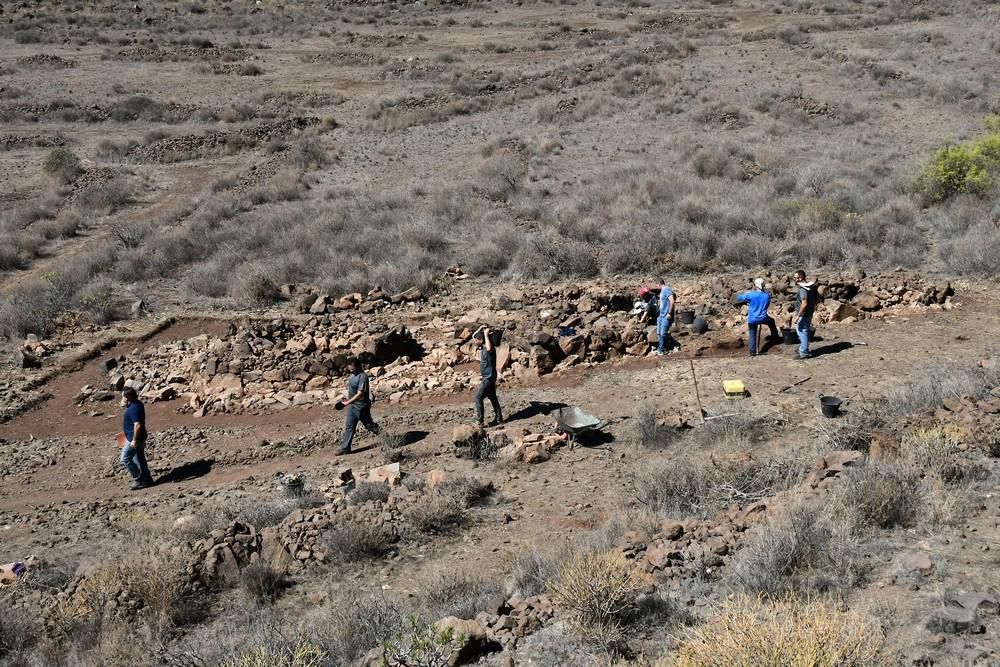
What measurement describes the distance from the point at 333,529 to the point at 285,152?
76.5ft

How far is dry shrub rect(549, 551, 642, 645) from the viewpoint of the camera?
5.28 meters

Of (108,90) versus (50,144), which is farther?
(108,90)

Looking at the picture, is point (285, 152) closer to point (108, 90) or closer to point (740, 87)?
point (108, 90)

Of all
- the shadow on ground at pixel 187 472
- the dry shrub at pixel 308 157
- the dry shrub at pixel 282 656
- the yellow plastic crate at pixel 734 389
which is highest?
the dry shrub at pixel 308 157

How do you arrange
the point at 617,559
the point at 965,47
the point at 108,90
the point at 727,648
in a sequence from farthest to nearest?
1. the point at 108,90
2. the point at 965,47
3. the point at 617,559
4. the point at 727,648

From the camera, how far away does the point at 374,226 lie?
20.2 metres

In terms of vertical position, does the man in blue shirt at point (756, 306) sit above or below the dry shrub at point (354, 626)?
above

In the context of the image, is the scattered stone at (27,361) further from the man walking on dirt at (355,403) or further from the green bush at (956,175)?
the green bush at (956,175)

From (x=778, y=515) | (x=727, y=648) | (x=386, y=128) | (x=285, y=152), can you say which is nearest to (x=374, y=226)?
(x=285, y=152)

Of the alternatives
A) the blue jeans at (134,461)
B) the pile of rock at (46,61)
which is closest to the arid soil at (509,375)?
the blue jeans at (134,461)

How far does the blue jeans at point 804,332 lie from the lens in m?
11.5

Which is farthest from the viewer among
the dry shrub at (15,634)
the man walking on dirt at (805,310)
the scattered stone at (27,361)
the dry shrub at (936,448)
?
the scattered stone at (27,361)

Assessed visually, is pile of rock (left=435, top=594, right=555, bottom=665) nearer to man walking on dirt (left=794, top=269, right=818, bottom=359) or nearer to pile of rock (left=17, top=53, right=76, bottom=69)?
man walking on dirt (left=794, top=269, right=818, bottom=359)

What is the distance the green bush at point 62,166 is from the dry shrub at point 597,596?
87.3 ft
